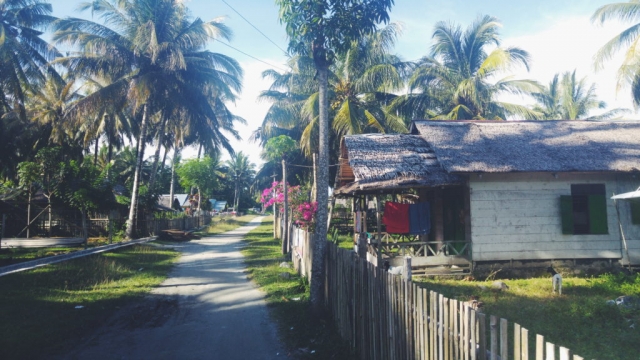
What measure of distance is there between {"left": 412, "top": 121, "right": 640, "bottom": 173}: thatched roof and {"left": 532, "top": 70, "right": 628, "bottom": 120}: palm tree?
21753 millimetres

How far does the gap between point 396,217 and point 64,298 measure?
8.28 meters

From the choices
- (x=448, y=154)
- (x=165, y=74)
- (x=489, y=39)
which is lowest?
(x=448, y=154)

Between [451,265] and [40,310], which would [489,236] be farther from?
[40,310]

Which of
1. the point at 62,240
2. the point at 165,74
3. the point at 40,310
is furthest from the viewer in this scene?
the point at 165,74

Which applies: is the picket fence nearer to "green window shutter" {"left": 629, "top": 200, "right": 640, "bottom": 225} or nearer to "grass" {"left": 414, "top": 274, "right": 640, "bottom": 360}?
"grass" {"left": 414, "top": 274, "right": 640, "bottom": 360}

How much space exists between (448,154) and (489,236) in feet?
8.00

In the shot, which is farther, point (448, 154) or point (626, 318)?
point (448, 154)

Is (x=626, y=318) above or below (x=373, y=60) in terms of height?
below

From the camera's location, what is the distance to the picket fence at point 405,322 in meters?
2.99

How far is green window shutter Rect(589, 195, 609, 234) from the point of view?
11.7 metres

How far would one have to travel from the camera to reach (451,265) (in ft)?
38.9

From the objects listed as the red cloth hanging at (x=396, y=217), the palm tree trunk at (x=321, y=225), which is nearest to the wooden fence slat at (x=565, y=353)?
the palm tree trunk at (x=321, y=225)

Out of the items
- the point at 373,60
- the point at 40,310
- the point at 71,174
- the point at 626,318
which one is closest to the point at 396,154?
the point at 626,318

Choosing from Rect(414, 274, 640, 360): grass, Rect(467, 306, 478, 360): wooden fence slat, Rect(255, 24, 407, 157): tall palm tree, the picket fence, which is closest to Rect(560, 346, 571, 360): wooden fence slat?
the picket fence
